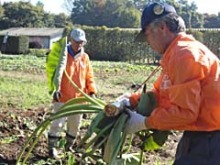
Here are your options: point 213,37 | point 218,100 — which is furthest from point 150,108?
point 213,37

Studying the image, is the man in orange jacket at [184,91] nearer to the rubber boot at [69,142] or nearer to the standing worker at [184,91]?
the standing worker at [184,91]

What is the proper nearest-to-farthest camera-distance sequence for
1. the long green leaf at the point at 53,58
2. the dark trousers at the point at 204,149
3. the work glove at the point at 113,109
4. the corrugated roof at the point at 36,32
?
the dark trousers at the point at 204,149
the work glove at the point at 113,109
the long green leaf at the point at 53,58
the corrugated roof at the point at 36,32

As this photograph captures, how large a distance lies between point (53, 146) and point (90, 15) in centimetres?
7870

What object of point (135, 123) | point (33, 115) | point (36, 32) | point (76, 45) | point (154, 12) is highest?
point (154, 12)

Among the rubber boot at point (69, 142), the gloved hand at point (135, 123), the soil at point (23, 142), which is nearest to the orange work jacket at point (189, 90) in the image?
the gloved hand at point (135, 123)

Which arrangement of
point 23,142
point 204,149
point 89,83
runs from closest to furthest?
point 204,149
point 89,83
point 23,142

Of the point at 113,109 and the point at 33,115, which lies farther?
the point at 33,115

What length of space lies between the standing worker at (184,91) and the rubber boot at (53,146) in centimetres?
352

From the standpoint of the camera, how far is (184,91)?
3.03 meters

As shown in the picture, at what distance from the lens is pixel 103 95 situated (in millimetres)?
14094

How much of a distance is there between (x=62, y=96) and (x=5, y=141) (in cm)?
123

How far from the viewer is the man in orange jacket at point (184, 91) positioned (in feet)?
10.00

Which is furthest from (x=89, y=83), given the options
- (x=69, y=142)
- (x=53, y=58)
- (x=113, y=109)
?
(x=113, y=109)

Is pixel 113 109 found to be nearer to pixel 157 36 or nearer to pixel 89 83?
pixel 157 36
